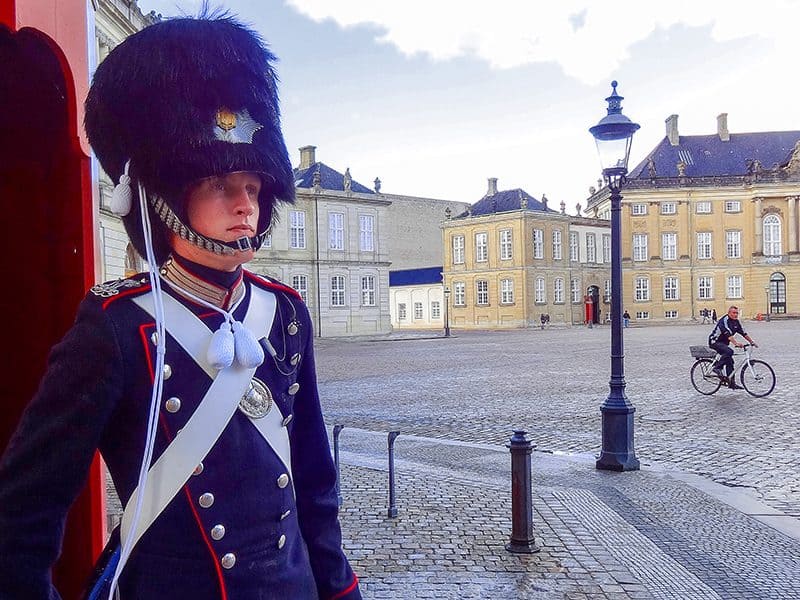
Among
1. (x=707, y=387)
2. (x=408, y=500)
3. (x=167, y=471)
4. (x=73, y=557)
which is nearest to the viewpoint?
(x=167, y=471)

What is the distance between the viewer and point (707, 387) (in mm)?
13750

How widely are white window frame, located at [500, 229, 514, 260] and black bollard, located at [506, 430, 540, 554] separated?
51.1 m

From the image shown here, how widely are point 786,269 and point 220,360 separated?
65051 millimetres

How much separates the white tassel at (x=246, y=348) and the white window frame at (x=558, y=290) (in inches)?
2216

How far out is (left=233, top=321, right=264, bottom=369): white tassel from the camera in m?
1.80

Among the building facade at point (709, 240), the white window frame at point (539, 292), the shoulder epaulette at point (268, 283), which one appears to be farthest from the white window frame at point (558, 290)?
the shoulder epaulette at point (268, 283)

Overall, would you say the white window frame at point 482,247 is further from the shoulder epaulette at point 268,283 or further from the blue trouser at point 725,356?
the shoulder epaulette at point 268,283

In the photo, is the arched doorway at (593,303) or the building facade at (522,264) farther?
the arched doorway at (593,303)

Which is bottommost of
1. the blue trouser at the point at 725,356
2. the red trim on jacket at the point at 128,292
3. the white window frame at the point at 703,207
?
the blue trouser at the point at 725,356

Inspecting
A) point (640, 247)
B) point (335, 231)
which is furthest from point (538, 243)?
point (335, 231)

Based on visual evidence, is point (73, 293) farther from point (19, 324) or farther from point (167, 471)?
point (167, 471)

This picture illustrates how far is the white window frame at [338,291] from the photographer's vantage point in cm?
4369

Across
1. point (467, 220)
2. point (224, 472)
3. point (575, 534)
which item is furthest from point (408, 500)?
point (467, 220)

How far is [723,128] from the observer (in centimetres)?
6294
